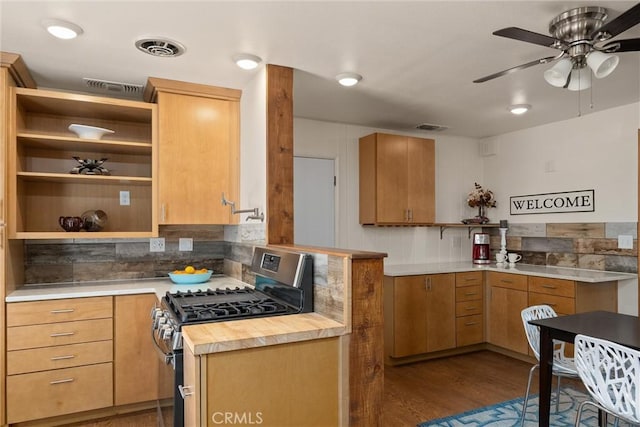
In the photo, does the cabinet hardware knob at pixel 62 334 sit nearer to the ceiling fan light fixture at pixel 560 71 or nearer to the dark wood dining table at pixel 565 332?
the dark wood dining table at pixel 565 332

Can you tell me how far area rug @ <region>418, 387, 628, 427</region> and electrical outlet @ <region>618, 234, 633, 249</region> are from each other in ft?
4.60

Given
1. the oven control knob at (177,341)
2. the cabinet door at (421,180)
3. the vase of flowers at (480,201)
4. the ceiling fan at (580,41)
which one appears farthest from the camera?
the vase of flowers at (480,201)

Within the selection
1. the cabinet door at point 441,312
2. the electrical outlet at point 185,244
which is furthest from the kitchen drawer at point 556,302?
the electrical outlet at point 185,244

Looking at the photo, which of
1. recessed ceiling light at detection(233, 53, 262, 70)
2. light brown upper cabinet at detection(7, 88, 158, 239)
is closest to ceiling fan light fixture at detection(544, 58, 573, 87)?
recessed ceiling light at detection(233, 53, 262, 70)

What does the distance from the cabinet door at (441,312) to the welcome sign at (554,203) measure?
1212 millimetres

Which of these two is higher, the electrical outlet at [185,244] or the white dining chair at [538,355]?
the electrical outlet at [185,244]

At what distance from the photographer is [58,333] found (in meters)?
2.61

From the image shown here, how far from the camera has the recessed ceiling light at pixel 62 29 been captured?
204 cm

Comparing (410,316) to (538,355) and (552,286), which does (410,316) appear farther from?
(538,355)

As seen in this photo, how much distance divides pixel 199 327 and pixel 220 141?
174 centimetres

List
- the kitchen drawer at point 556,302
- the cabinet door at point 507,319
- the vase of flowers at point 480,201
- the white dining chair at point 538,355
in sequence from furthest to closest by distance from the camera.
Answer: the vase of flowers at point 480,201 → the cabinet door at point 507,319 → the kitchen drawer at point 556,302 → the white dining chair at point 538,355

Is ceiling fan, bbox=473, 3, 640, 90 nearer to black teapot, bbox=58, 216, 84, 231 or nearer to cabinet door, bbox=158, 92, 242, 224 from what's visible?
cabinet door, bbox=158, 92, 242, 224

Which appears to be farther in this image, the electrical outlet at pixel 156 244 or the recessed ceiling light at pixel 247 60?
the electrical outlet at pixel 156 244

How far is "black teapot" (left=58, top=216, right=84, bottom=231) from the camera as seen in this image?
9.46ft
